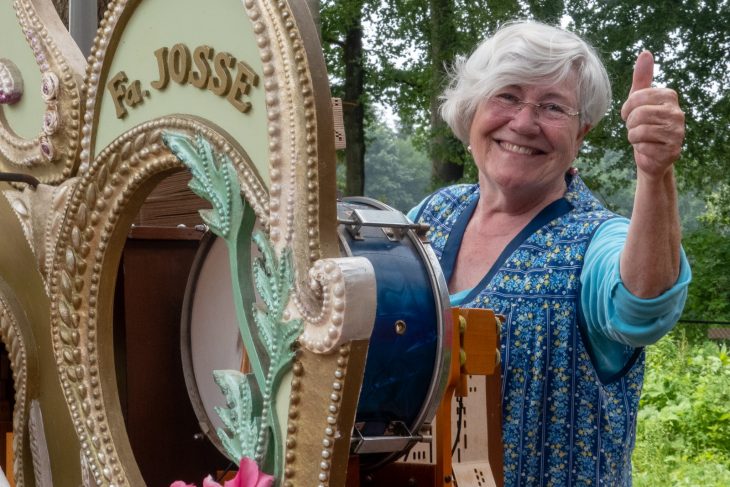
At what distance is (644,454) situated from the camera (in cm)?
466

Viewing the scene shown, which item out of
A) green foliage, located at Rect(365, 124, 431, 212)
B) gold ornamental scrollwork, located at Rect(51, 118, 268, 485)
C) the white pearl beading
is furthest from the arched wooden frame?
green foliage, located at Rect(365, 124, 431, 212)

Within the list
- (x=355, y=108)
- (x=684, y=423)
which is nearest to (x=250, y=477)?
(x=684, y=423)

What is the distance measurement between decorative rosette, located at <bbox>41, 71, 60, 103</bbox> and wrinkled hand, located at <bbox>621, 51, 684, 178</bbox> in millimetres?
831

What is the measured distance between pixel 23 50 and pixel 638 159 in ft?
3.18

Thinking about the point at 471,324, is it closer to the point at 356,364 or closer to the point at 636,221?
the point at 636,221

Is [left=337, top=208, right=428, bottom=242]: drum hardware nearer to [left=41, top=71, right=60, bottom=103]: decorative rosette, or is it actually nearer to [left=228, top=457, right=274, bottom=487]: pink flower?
[left=228, top=457, right=274, bottom=487]: pink flower

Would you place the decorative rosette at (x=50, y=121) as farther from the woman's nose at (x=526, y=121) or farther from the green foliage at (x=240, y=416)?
the woman's nose at (x=526, y=121)

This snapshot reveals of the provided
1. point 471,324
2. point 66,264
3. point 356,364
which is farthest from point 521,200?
point 356,364

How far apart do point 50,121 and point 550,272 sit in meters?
0.93

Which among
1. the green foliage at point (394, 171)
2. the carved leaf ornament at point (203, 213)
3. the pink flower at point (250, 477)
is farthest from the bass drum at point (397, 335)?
the green foliage at point (394, 171)

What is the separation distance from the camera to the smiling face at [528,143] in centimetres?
203

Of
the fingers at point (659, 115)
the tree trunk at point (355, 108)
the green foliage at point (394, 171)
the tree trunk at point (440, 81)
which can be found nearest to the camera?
the fingers at point (659, 115)

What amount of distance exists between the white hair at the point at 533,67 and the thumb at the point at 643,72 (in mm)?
457

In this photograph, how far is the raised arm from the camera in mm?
1522
